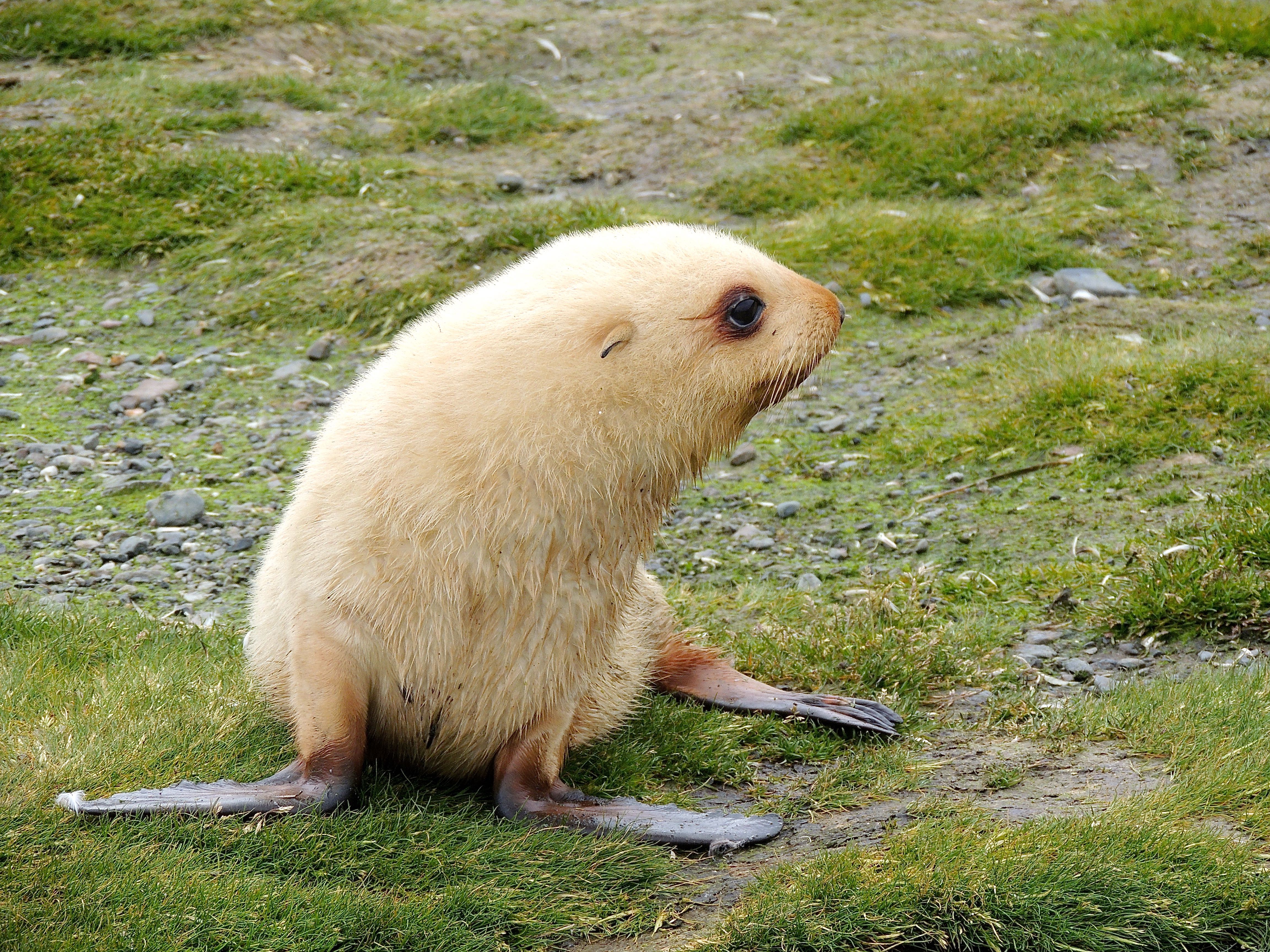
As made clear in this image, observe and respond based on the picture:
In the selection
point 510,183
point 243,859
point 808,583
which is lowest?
point 808,583

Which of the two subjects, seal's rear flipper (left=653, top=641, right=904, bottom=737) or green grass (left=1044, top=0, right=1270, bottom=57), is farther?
green grass (left=1044, top=0, right=1270, bottom=57)

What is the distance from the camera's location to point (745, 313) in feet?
13.1

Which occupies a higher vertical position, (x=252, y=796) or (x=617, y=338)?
(x=617, y=338)

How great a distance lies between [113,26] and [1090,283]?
320 inches

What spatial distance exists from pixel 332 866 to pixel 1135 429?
Result: 476cm

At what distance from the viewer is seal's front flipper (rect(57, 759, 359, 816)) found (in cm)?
348

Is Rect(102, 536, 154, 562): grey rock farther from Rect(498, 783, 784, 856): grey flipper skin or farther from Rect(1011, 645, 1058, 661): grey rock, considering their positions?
Rect(1011, 645, 1058, 661): grey rock

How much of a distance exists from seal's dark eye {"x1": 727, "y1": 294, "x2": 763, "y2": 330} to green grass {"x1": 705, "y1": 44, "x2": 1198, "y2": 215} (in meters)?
5.93

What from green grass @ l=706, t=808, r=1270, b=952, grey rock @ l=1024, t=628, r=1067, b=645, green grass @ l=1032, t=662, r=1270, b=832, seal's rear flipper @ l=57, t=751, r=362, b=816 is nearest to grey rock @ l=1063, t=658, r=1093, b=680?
grey rock @ l=1024, t=628, r=1067, b=645

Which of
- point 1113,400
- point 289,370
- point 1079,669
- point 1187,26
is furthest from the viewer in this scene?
point 1187,26

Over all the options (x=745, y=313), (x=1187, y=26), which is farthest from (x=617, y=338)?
(x=1187, y=26)

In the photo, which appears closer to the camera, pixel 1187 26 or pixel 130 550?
pixel 130 550

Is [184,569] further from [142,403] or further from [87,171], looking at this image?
[87,171]

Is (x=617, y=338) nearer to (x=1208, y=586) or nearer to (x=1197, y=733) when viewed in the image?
(x=1197, y=733)
